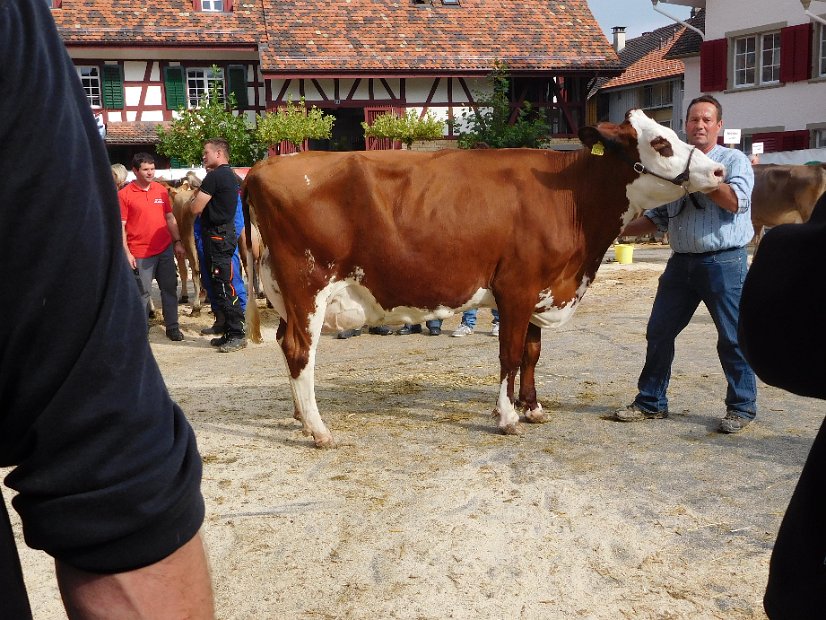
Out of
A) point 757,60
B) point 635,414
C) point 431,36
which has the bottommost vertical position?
point 635,414

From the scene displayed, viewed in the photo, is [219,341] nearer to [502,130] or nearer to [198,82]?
[502,130]

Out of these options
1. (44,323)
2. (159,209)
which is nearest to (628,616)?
(44,323)

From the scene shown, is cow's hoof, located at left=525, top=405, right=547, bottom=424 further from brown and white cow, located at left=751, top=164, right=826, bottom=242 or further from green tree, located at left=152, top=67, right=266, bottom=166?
green tree, located at left=152, top=67, right=266, bottom=166

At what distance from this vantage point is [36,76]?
0.85 m

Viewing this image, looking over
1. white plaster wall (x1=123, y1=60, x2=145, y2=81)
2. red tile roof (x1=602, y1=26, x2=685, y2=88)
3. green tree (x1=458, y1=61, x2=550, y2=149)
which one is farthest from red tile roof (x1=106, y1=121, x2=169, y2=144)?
red tile roof (x1=602, y1=26, x2=685, y2=88)

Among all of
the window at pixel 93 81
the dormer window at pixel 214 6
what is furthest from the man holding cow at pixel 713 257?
the dormer window at pixel 214 6

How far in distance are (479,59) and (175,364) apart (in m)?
21.2

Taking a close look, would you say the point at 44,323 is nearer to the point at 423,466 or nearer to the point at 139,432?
the point at 139,432

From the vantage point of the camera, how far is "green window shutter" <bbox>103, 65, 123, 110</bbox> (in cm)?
2859

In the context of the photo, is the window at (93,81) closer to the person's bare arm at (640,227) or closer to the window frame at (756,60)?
the window frame at (756,60)

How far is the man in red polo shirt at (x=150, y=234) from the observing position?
960 centimetres

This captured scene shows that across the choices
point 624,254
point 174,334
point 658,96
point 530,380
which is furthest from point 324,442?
point 658,96

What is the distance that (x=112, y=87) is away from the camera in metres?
28.7

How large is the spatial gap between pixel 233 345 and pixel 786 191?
11.5 m
